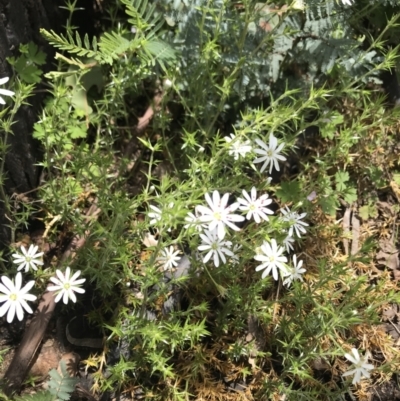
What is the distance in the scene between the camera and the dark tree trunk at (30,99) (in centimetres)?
223

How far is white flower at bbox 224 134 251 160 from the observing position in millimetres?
2111

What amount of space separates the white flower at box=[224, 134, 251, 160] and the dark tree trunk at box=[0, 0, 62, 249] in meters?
0.91

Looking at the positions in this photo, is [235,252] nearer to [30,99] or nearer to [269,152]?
[269,152]

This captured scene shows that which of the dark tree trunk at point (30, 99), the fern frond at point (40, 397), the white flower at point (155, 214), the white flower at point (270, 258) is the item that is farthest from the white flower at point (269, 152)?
the fern frond at point (40, 397)

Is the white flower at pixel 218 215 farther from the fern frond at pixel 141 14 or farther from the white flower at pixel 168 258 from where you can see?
the fern frond at pixel 141 14

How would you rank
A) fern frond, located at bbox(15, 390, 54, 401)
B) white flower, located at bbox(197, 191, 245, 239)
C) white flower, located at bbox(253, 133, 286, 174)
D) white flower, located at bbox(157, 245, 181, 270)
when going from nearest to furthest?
white flower, located at bbox(197, 191, 245, 239) < fern frond, located at bbox(15, 390, 54, 401) < white flower, located at bbox(253, 133, 286, 174) < white flower, located at bbox(157, 245, 181, 270)

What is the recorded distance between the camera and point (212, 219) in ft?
6.05

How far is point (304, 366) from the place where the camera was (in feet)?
7.70

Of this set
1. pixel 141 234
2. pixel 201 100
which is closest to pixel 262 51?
pixel 201 100

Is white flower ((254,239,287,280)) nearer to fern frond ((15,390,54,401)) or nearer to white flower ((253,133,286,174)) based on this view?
white flower ((253,133,286,174))

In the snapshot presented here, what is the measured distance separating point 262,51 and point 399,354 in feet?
5.12

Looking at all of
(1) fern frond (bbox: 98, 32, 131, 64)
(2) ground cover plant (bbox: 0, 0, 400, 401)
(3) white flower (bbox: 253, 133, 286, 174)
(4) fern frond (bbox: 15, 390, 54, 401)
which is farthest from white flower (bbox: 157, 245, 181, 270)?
(1) fern frond (bbox: 98, 32, 131, 64)

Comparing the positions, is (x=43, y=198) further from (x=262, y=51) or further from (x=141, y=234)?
(x=262, y=51)

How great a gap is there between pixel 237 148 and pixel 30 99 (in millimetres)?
1036
